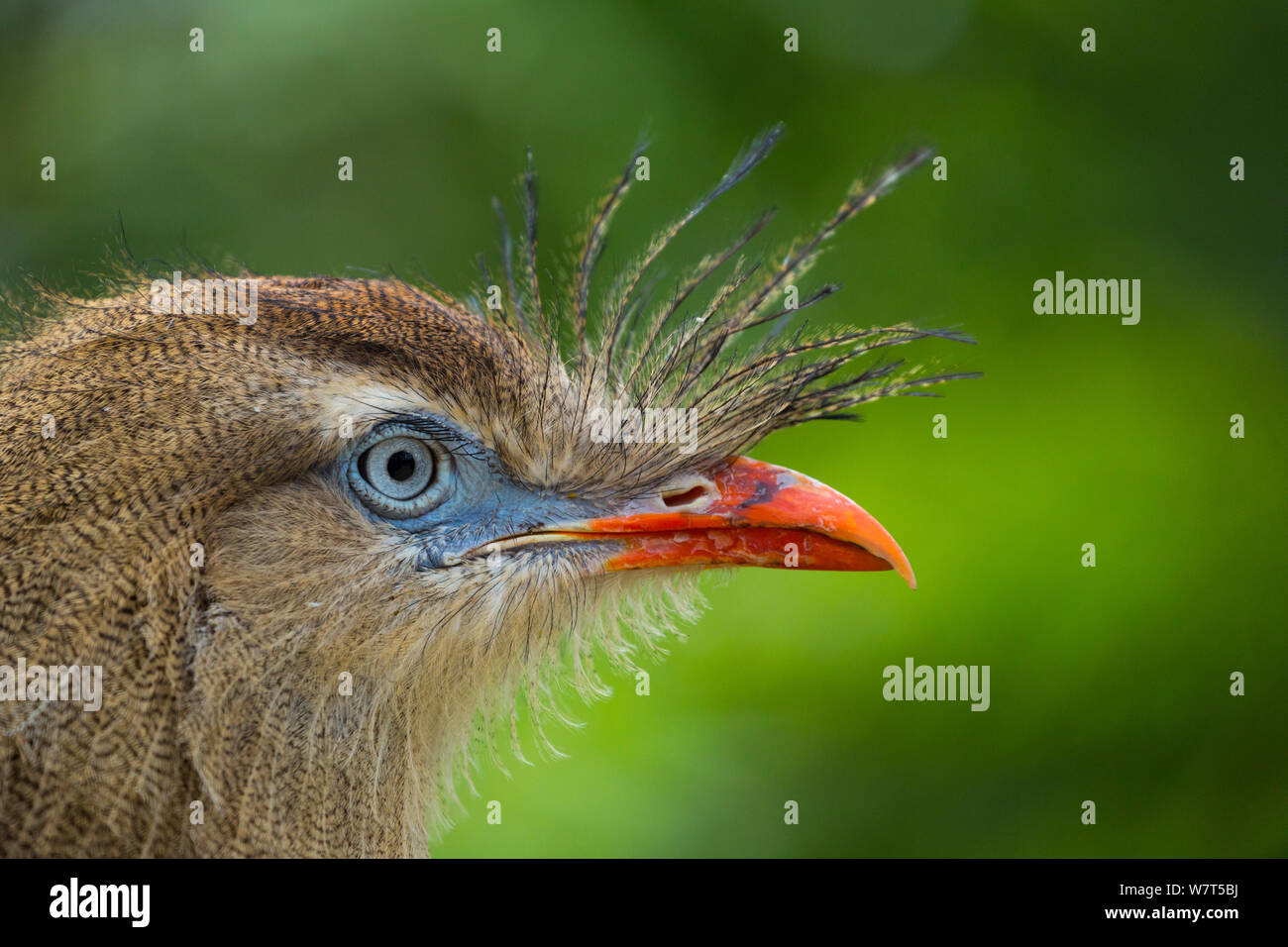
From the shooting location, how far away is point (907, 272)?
11.3 feet

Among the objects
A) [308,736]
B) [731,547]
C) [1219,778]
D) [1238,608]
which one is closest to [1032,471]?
[1238,608]

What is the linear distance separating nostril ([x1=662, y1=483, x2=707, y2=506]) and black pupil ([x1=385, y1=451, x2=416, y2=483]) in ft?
1.37

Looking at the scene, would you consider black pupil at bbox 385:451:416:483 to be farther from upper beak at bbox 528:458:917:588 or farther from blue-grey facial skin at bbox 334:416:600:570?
upper beak at bbox 528:458:917:588

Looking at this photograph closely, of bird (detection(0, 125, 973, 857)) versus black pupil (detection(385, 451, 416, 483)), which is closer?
bird (detection(0, 125, 973, 857))

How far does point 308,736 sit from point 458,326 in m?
0.66

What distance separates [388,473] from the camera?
1777 millimetres

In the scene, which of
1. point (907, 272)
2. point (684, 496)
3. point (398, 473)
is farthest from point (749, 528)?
point (907, 272)

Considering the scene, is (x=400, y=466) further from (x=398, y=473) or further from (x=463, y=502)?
(x=463, y=502)

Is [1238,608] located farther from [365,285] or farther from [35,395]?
[35,395]

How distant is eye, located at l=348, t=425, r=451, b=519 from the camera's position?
69.0 inches

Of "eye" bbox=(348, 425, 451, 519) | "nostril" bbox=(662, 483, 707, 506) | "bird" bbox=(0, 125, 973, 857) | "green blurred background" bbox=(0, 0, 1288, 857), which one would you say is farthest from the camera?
"green blurred background" bbox=(0, 0, 1288, 857)

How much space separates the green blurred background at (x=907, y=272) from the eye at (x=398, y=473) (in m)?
1.39

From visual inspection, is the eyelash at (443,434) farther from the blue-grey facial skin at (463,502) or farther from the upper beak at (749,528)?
the upper beak at (749,528)

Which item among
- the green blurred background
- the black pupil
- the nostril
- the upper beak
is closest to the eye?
the black pupil
